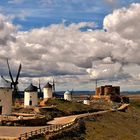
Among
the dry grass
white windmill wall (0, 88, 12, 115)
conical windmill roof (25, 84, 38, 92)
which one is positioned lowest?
the dry grass

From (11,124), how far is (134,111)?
184 feet

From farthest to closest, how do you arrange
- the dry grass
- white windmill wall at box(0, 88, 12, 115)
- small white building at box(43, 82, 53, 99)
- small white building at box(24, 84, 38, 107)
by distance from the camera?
small white building at box(43, 82, 53, 99) → small white building at box(24, 84, 38, 107) → white windmill wall at box(0, 88, 12, 115) → the dry grass

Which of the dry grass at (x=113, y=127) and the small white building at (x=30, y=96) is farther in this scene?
the small white building at (x=30, y=96)

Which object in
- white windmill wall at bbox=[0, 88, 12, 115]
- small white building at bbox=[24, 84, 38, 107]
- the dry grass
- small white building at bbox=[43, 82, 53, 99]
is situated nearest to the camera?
the dry grass

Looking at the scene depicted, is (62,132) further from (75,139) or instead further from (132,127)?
(132,127)

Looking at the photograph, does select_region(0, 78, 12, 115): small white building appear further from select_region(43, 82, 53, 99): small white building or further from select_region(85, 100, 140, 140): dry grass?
select_region(43, 82, 53, 99): small white building

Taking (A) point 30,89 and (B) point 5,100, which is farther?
(A) point 30,89

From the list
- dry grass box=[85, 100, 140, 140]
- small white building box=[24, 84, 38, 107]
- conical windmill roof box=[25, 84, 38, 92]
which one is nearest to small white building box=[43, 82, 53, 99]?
conical windmill roof box=[25, 84, 38, 92]

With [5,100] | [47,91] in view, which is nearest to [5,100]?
[5,100]

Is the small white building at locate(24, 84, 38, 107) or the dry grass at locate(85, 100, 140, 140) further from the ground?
the small white building at locate(24, 84, 38, 107)

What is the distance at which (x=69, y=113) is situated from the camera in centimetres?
7888

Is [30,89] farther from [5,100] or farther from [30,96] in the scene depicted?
[5,100]

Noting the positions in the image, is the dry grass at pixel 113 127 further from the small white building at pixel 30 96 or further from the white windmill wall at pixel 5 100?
the small white building at pixel 30 96

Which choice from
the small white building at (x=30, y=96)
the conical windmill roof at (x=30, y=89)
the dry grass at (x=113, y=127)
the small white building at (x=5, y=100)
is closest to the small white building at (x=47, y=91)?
the conical windmill roof at (x=30, y=89)
